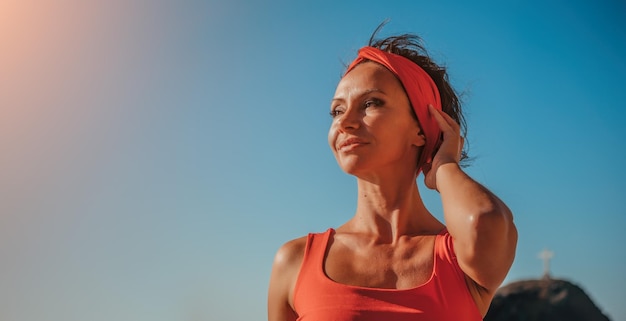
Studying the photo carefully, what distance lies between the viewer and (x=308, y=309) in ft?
5.72

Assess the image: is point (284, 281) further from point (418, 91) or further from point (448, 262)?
point (418, 91)

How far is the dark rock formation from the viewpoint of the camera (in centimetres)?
755

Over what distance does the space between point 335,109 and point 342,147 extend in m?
0.18

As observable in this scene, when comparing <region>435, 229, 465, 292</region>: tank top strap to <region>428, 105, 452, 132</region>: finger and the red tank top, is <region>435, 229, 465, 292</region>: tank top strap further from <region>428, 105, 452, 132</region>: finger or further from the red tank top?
<region>428, 105, 452, 132</region>: finger

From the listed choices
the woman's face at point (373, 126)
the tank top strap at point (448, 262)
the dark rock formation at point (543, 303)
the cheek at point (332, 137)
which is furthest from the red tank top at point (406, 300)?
the dark rock formation at point (543, 303)

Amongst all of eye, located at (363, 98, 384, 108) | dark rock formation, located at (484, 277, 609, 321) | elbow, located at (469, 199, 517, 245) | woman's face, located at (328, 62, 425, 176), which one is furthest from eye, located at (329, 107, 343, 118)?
dark rock formation, located at (484, 277, 609, 321)

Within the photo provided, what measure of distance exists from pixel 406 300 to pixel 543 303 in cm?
715

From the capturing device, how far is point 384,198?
1.92 meters

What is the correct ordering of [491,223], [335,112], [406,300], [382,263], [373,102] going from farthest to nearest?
[335,112]
[373,102]
[382,263]
[406,300]
[491,223]

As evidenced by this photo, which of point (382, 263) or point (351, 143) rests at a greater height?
point (351, 143)

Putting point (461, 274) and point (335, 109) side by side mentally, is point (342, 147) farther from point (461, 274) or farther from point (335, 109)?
point (461, 274)

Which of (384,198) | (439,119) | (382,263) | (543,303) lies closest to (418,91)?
(439,119)

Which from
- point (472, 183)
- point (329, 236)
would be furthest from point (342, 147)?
point (472, 183)

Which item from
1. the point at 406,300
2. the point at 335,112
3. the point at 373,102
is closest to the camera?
the point at 406,300
